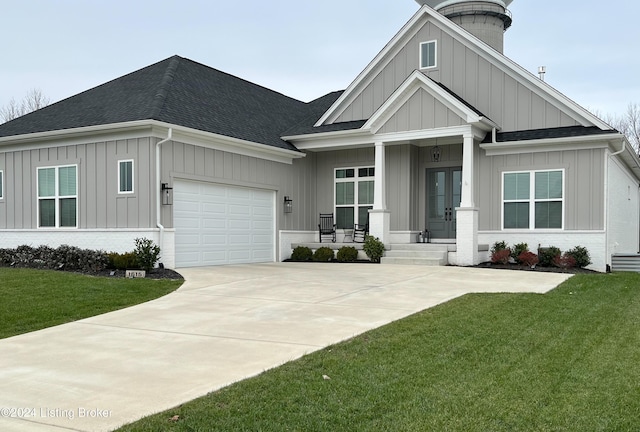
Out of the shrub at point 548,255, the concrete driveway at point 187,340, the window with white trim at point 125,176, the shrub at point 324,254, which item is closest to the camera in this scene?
the concrete driveway at point 187,340

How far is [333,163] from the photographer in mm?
19141

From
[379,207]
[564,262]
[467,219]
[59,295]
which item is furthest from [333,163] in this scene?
[59,295]

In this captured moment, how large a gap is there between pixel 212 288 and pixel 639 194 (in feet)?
69.2

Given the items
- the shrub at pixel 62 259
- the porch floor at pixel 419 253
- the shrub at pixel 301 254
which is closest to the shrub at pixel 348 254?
the porch floor at pixel 419 253

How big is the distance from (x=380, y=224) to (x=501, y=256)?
3478 millimetres

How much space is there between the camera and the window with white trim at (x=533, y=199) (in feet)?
50.8

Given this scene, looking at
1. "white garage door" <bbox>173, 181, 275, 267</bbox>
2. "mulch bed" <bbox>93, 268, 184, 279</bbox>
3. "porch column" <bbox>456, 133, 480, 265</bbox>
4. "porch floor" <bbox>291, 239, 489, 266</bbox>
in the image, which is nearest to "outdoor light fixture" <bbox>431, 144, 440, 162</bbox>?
"porch column" <bbox>456, 133, 480, 265</bbox>

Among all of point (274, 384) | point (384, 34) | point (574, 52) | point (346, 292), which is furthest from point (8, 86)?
point (274, 384)

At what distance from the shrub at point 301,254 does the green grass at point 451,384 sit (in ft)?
33.3

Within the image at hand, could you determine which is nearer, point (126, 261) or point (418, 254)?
point (126, 261)

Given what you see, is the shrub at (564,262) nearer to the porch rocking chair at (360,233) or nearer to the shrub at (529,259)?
the shrub at (529,259)

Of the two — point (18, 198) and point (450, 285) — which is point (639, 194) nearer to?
point (450, 285)

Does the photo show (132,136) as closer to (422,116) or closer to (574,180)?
(422,116)

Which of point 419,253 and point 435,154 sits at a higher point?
point 435,154
